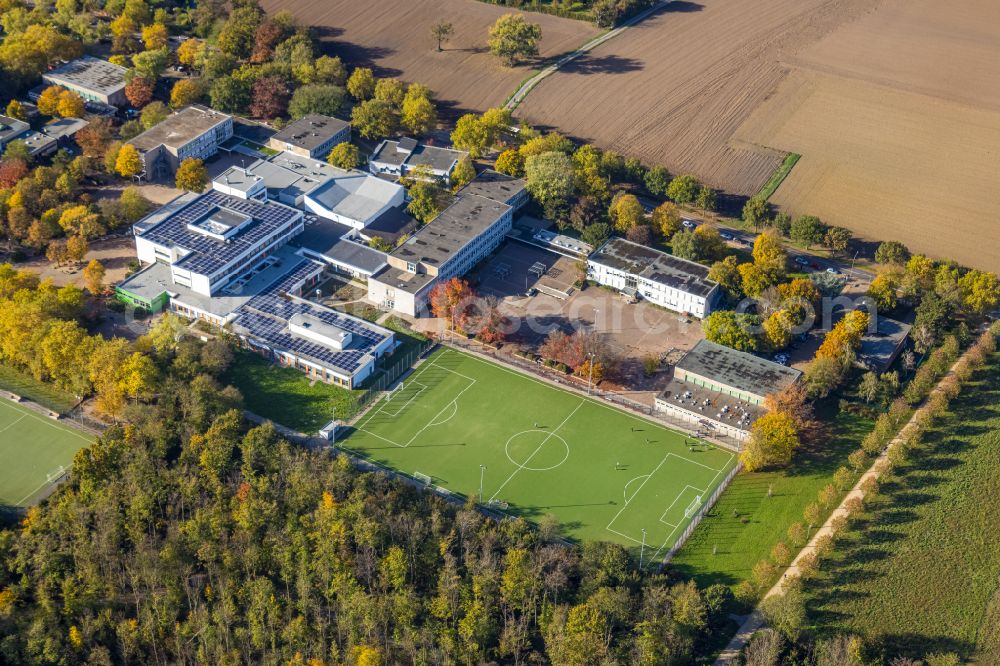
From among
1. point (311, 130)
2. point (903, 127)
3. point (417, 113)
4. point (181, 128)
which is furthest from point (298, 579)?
point (903, 127)

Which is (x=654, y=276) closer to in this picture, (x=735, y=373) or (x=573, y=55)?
(x=735, y=373)

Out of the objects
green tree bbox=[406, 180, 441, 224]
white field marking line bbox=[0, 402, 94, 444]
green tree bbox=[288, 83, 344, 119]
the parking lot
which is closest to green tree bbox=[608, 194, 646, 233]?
the parking lot

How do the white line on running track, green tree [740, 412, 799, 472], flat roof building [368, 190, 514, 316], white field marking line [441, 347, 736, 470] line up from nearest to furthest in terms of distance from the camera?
the white line on running track < green tree [740, 412, 799, 472] < white field marking line [441, 347, 736, 470] < flat roof building [368, 190, 514, 316]

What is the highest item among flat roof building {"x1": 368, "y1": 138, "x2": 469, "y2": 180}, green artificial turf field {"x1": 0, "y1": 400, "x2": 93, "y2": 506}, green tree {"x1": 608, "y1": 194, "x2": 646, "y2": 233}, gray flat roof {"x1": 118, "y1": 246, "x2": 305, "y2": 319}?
flat roof building {"x1": 368, "y1": 138, "x2": 469, "y2": 180}

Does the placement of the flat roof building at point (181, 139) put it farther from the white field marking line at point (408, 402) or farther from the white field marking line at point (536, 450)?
the white field marking line at point (536, 450)

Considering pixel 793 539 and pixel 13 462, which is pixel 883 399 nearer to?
pixel 793 539

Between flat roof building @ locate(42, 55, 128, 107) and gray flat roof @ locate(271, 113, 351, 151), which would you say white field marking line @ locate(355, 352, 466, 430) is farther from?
flat roof building @ locate(42, 55, 128, 107)
